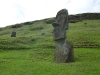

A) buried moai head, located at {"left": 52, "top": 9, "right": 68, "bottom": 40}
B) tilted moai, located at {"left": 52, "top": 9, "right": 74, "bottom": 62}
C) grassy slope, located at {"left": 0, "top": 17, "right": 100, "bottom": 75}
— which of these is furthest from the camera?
buried moai head, located at {"left": 52, "top": 9, "right": 68, "bottom": 40}

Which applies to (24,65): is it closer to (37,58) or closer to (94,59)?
(37,58)

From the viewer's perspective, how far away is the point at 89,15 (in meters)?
86.4

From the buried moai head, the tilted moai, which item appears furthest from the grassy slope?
the buried moai head

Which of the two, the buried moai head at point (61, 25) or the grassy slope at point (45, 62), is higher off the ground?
the buried moai head at point (61, 25)

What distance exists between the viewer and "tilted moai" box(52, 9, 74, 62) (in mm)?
30781

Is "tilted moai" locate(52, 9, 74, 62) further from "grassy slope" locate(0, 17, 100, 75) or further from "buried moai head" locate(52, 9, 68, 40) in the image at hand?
"grassy slope" locate(0, 17, 100, 75)

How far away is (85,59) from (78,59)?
917mm

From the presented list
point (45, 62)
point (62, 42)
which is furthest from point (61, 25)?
point (45, 62)

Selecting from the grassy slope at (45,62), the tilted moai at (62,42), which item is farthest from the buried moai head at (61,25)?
the grassy slope at (45,62)

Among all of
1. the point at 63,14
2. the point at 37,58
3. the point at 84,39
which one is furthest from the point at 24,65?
the point at 84,39

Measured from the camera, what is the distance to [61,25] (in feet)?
107

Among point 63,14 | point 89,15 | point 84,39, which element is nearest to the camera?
point 63,14

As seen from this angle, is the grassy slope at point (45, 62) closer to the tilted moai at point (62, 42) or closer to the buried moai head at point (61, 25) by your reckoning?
the tilted moai at point (62, 42)

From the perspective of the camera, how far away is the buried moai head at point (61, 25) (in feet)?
106
